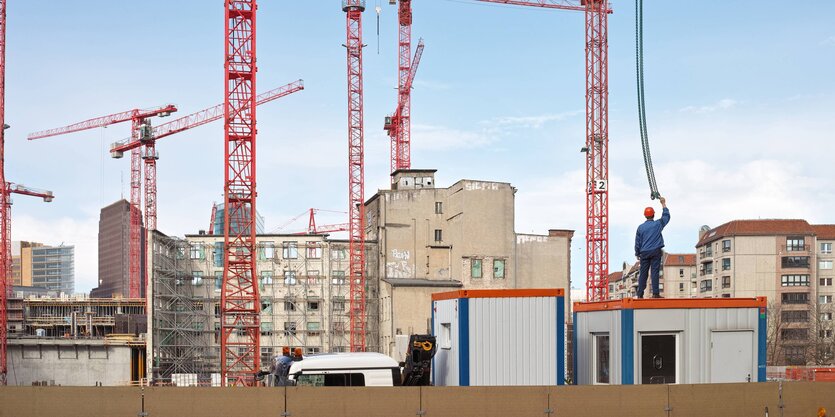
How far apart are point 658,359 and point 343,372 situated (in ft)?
24.3

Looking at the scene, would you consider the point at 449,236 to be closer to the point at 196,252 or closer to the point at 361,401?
the point at 196,252

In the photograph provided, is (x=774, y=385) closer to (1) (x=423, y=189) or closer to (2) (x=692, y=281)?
(1) (x=423, y=189)

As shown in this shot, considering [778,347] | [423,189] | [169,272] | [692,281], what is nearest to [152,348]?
[169,272]

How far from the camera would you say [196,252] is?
4343 inches

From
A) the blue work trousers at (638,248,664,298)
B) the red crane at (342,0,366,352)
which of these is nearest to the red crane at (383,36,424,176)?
the red crane at (342,0,366,352)

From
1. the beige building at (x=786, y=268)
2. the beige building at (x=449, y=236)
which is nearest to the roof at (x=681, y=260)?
the beige building at (x=786, y=268)

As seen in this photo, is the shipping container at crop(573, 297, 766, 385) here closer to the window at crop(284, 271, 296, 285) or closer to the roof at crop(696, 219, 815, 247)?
the window at crop(284, 271, 296, 285)

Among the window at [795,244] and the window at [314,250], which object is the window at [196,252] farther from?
the window at [795,244]

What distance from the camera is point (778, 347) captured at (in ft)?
429

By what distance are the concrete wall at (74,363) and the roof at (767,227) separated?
8207 centimetres

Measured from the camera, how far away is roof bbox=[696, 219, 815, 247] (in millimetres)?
140250

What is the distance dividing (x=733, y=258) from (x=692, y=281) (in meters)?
25.0

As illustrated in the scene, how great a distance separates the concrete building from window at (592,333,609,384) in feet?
276

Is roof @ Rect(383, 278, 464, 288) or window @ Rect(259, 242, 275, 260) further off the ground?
window @ Rect(259, 242, 275, 260)
